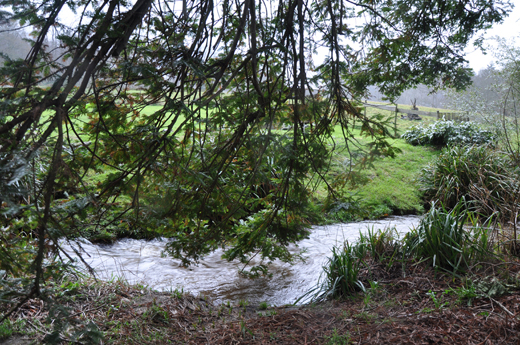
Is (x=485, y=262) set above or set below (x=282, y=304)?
above

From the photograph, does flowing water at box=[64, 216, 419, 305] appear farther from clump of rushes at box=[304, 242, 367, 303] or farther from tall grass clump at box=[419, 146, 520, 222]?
tall grass clump at box=[419, 146, 520, 222]

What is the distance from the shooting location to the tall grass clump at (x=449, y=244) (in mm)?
3605

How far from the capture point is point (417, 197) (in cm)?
841

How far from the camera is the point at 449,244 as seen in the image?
3750mm

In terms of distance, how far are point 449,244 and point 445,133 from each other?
30.8ft

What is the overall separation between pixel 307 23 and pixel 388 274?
9.64 feet

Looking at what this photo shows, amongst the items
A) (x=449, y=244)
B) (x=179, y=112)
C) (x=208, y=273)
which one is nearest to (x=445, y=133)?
(x=449, y=244)

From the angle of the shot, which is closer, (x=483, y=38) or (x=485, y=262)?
(x=485, y=262)

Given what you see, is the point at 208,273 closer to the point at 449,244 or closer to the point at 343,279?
the point at 343,279

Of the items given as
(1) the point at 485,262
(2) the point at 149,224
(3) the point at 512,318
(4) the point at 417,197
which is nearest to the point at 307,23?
(2) the point at 149,224

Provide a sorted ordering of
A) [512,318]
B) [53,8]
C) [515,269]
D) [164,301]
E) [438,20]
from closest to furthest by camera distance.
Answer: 1. [53,8]
2. [512,318]
3. [515,269]
4. [164,301]
5. [438,20]

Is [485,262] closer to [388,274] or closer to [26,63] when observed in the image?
[388,274]

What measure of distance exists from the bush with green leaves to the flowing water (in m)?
7.43

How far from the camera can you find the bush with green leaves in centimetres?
1117
